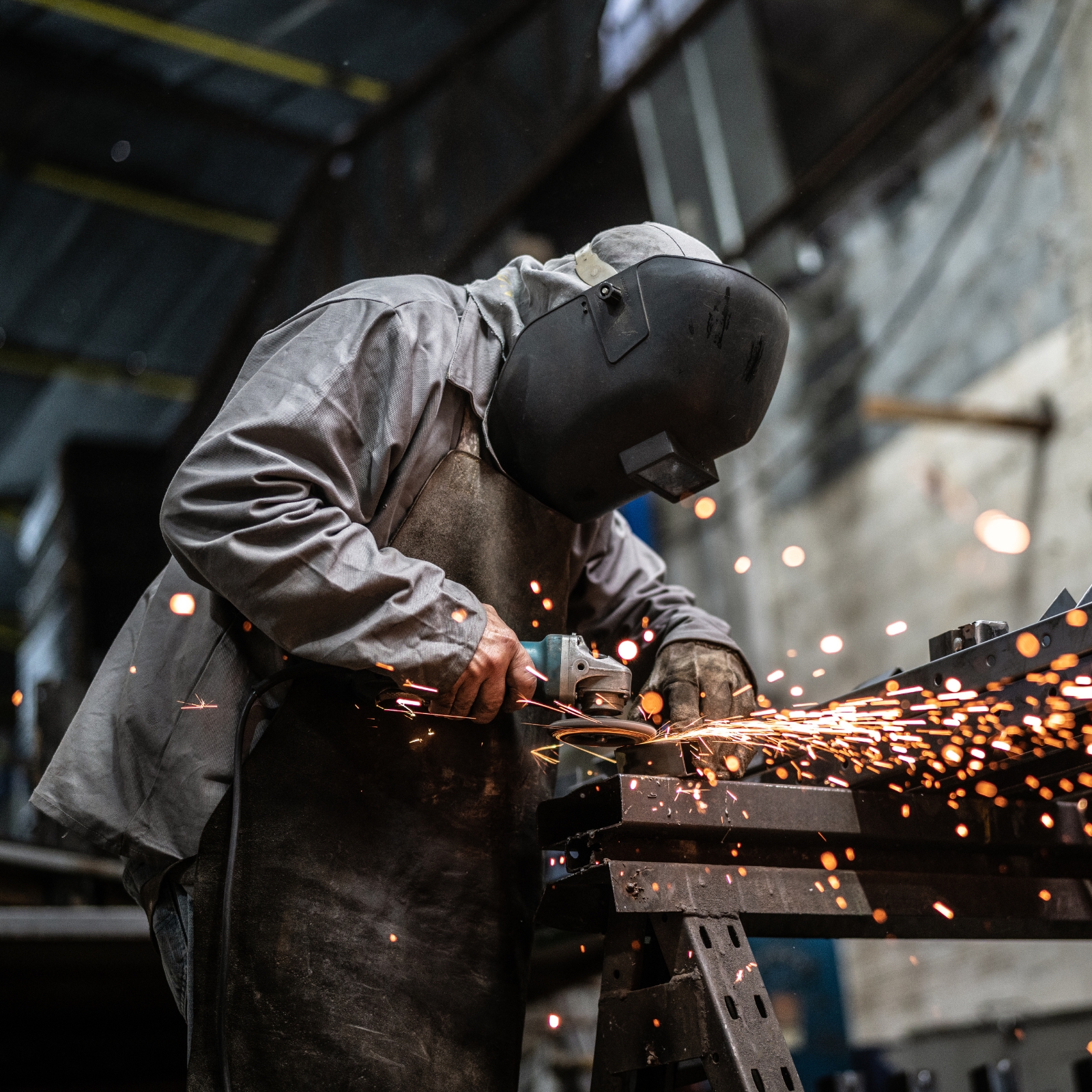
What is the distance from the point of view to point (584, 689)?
170 cm

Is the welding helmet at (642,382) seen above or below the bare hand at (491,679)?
above

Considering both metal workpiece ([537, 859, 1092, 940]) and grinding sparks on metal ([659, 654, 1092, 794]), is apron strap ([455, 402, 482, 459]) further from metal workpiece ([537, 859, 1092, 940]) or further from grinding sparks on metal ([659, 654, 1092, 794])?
metal workpiece ([537, 859, 1092, 940])

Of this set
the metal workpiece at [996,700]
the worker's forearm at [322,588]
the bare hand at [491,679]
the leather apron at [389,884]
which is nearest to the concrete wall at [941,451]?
the metal workpiece at [996,700]

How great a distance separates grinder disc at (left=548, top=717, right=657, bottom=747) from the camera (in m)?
1.70

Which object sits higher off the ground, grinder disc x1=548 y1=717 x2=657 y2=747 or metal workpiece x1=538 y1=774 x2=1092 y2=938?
grinder disc x1=548 y1=717 x2=657 y2=747

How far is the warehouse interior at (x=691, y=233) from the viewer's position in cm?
516

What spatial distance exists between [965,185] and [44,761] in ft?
19.0

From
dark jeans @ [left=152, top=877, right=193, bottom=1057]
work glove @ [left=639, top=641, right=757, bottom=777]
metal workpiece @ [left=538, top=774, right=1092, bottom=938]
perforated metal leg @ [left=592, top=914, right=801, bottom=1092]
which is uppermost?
work glove @ [left=639, top=641, right=757, bottom=777]

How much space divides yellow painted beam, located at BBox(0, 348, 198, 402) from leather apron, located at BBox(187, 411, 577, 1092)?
20.4 ft

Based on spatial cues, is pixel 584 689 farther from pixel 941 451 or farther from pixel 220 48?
pixel 941 451

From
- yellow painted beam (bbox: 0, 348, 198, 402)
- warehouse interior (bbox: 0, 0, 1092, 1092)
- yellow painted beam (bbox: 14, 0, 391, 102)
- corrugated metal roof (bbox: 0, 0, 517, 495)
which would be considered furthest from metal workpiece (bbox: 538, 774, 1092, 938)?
yellow painted beam (bbox: 0, 348, 198, 402)

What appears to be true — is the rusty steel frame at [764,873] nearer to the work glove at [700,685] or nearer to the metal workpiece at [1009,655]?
the metal workpiece at [1009,655]

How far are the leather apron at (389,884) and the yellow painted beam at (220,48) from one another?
467cm

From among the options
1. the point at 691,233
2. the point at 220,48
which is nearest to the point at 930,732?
the point at 691,233
